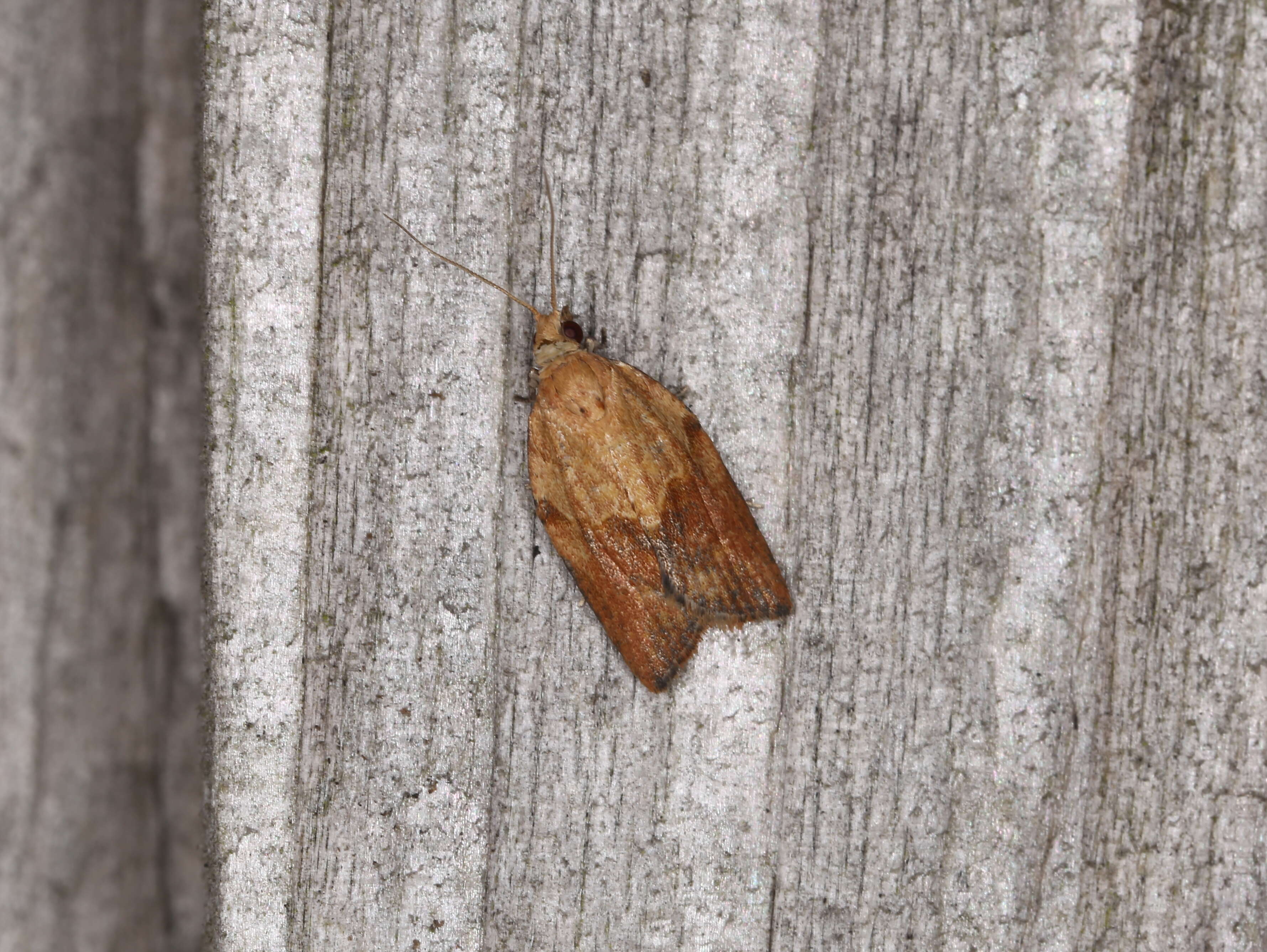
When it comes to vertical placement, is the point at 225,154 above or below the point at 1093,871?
above

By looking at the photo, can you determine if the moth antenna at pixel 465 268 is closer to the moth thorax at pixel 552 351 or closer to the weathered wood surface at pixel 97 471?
the moth thorax at pixel 552 351

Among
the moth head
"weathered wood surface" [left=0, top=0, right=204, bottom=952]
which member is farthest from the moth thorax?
"weathered wood surface" [left=0, top=0, right=204, bottom=952]

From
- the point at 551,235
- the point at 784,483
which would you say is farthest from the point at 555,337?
the point at 784,483

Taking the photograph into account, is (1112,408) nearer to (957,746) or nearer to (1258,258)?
(1258,258)

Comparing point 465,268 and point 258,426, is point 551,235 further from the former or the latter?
point 258,426

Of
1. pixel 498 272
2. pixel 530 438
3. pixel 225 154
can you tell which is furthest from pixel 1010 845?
pixel 225 154

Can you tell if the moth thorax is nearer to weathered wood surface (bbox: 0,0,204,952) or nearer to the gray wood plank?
the gray wood plank
